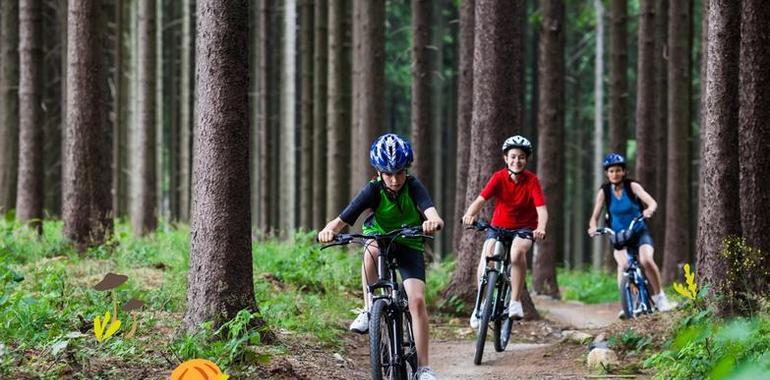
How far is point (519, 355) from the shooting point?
10414 mm

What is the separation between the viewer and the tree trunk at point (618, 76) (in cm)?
2133

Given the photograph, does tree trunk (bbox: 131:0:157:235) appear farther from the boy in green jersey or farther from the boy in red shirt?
the boy in green jersey

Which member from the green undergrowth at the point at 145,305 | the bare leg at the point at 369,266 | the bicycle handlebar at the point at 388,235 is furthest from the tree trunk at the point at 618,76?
the bicycle handlebar at the point at 388,235

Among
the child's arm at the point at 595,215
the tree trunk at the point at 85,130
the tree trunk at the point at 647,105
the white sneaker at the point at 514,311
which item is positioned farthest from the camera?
the tree trunk at the point at 647,105

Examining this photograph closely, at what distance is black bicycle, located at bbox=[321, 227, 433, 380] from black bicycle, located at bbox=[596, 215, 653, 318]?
19.1ft

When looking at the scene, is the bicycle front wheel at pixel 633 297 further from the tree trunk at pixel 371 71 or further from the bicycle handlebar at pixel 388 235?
the tree trunk at pixel 371 71

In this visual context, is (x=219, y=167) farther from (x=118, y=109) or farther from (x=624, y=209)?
(x=118, y=109)

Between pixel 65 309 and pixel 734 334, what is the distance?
23.6 ft

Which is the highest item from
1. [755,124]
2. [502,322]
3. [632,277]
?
[755,124]

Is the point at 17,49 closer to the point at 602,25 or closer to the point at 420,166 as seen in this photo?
the point at 420,166

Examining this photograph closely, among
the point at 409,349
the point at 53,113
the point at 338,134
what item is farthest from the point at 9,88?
the point at 53,113

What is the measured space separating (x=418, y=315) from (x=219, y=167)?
79.8 inches

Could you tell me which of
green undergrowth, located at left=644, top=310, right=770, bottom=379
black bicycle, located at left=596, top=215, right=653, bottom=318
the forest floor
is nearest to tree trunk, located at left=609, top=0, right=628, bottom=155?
black bicycle, located at left=596, top=215, right=653, bottom=318

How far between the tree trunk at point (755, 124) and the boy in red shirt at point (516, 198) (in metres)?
1.94
